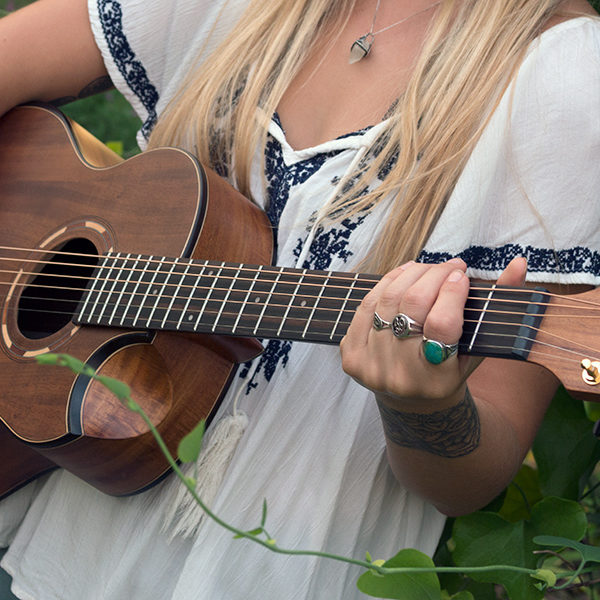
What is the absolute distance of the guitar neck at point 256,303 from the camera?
74cm

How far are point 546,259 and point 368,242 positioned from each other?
0.23 m

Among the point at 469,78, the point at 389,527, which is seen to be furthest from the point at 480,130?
the point at 389,527

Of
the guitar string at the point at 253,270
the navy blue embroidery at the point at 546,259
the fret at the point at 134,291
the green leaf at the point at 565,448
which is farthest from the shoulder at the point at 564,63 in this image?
the fret at the point at 134,291

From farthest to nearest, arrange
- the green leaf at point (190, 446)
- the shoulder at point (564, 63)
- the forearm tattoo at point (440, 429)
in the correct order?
the shoulder at point (564, 63), the forearm tattoo at point (440, 429), the green leaf at point (190, 446)

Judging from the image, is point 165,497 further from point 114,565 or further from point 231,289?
point 231,289

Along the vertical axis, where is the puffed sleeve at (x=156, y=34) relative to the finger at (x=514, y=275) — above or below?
above

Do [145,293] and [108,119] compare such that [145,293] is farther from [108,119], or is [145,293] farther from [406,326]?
[108,119]

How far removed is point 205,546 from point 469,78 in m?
0.69

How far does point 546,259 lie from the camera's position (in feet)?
3.07

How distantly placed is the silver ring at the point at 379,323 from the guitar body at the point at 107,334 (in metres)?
0.26

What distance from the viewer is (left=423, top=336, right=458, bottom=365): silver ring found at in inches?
28.9

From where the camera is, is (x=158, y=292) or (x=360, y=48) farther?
(x=360, y=48)

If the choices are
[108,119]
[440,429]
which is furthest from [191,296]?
[108,119]

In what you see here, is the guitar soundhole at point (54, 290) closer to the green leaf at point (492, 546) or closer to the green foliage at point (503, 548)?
the green foliage at point (503, 548)
